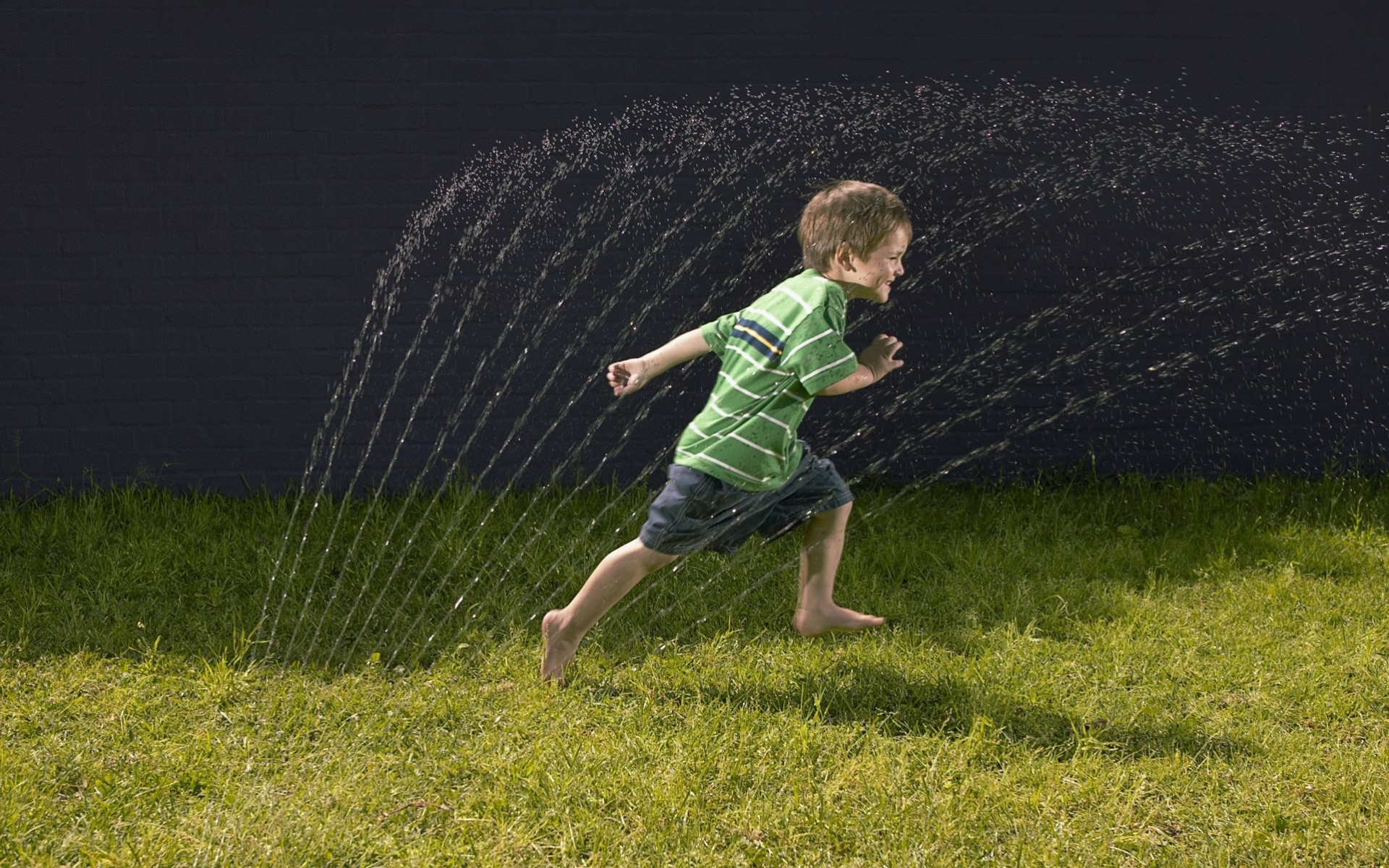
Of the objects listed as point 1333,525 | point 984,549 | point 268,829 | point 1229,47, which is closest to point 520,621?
point 268,829

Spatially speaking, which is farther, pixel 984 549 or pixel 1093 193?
pixel 1093 193

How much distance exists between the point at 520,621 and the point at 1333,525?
2853 millimetres

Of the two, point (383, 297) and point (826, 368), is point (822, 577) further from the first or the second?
point (383, 297)

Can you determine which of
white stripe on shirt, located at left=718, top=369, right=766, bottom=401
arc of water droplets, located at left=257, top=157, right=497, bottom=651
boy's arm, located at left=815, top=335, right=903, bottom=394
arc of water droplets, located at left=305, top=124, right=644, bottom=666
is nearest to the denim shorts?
white stripe on shirt, located at left=718, top=369, right=766, bottom=401

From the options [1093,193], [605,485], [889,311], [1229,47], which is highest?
[1229,47]

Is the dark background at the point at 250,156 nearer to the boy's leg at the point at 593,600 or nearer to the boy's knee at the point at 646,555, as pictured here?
the boy's leg at the point at 593,600

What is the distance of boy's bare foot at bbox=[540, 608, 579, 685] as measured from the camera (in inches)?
125

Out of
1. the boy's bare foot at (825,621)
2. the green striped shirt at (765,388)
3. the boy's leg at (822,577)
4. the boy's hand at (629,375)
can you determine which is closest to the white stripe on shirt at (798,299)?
the green striped shirt at (765,388)

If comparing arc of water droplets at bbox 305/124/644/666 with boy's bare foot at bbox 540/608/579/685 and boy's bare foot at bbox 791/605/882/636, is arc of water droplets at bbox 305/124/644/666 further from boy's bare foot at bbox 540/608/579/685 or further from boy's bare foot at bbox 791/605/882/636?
boy's bare foot at bbox 791/605/882/636

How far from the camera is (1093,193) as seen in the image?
5195 millimetres

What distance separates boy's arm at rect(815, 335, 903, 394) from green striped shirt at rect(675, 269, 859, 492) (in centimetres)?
2

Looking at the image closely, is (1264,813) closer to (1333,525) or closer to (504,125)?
(1333,525)

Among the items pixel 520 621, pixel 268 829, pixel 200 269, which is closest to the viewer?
pixel 268 829

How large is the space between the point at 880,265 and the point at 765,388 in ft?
1.31
